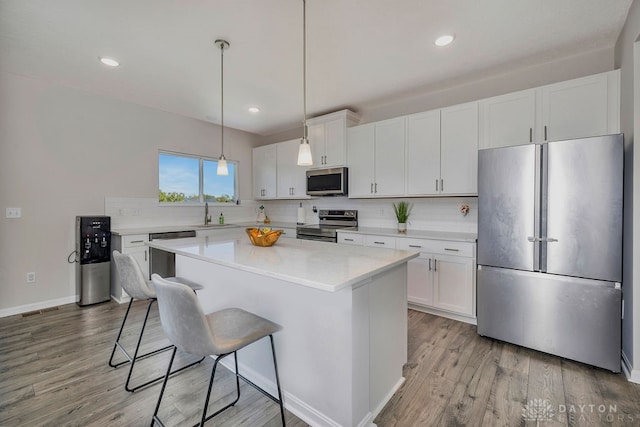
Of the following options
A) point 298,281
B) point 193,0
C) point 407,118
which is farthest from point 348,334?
point 407,118

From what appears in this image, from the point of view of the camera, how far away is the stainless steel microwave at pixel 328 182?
404cm

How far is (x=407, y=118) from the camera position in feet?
11.4

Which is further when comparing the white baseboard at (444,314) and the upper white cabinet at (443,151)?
the upper white cabinet at (443,151)

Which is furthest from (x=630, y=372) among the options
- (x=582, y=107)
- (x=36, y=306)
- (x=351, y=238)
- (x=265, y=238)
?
(x=36, y=306)

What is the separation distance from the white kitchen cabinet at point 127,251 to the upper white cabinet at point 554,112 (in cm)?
415

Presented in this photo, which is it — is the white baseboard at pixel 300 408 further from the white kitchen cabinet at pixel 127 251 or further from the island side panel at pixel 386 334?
the white kitchen cabinet at pixel 127 251

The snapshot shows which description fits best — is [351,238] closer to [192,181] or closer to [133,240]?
[133,240]

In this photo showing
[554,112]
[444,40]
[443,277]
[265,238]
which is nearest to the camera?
[265,238]

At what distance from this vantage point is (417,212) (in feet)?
12.2

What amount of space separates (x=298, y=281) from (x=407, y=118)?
2901mm

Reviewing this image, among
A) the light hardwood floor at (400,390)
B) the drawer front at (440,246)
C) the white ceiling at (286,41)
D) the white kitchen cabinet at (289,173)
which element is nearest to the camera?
the light hardwood floor at (400,390)

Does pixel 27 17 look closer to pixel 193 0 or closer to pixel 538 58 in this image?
pixel 193 0

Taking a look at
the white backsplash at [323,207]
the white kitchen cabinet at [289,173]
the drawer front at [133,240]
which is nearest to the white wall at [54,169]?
the white backsplash at [323,207]

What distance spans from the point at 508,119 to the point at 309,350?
2.85 m
